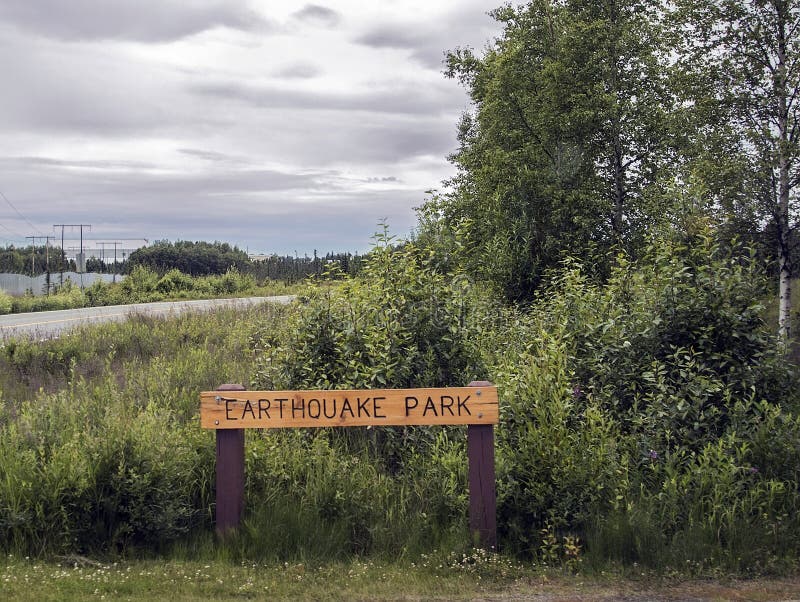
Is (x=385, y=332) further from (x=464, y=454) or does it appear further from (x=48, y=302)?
(x=48, y=302)

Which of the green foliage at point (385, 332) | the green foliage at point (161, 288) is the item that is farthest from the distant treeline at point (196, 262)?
the green foliage at point (385, 332)

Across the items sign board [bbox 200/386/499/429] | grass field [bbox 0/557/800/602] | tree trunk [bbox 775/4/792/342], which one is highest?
tree trunk [bbox 775/4/792/342]

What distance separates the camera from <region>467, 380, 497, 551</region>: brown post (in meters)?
5.15

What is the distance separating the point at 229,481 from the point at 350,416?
40.0 inches

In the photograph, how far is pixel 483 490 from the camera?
5.18 meters

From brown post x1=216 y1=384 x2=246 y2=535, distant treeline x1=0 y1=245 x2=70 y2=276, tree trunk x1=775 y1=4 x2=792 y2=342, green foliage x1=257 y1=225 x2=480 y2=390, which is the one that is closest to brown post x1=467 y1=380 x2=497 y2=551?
green foliage x1=257 y1=225 x2=480 y2=390

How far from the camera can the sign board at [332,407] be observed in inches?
207

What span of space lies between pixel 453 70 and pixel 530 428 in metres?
23.3

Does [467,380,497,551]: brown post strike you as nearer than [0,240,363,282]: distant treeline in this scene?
Yes

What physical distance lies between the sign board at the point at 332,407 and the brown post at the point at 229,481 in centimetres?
13

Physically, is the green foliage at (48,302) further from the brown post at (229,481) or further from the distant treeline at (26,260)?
the distant treeline at (26,260)

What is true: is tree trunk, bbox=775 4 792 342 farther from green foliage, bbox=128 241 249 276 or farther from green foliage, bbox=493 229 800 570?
green foliage, bbox=128 241 249 276

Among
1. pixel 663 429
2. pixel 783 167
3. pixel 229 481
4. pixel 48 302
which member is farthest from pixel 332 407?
pixel 48 302

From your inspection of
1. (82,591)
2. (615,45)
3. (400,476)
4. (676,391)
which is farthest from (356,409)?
(615,45)
